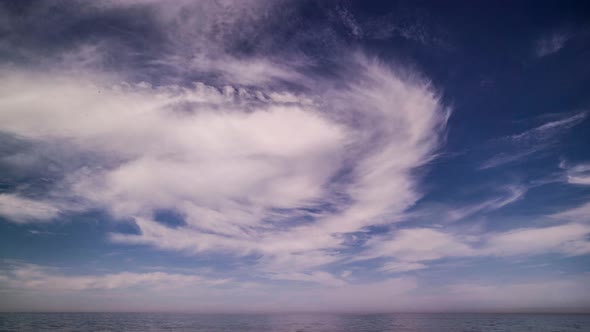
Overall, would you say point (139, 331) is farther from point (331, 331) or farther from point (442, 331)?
point (442, 331)

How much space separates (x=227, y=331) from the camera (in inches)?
3329

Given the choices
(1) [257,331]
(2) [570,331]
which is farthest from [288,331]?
(2) [570,331]

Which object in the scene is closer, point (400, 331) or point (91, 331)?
point (91, 331)

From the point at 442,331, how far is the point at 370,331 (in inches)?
899

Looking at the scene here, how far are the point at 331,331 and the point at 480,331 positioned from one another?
4417cm

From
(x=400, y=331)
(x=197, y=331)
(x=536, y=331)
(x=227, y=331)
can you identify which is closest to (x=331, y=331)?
(x=400, y=331)

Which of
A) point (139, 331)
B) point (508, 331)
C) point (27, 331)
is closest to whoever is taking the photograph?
point (27, 331)

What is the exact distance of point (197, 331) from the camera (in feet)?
282

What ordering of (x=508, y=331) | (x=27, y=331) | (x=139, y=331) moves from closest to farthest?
(x=27, y=331) → (x=139, y=331) → (x=508, y=331)

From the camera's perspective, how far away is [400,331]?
86375 millimetres

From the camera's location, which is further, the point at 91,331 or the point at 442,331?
the point at 442,331

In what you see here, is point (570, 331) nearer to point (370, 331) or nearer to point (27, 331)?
point (370, 331)

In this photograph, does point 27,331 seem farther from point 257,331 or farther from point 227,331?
point 257,331

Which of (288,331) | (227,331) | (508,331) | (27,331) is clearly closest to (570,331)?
(508,331)
